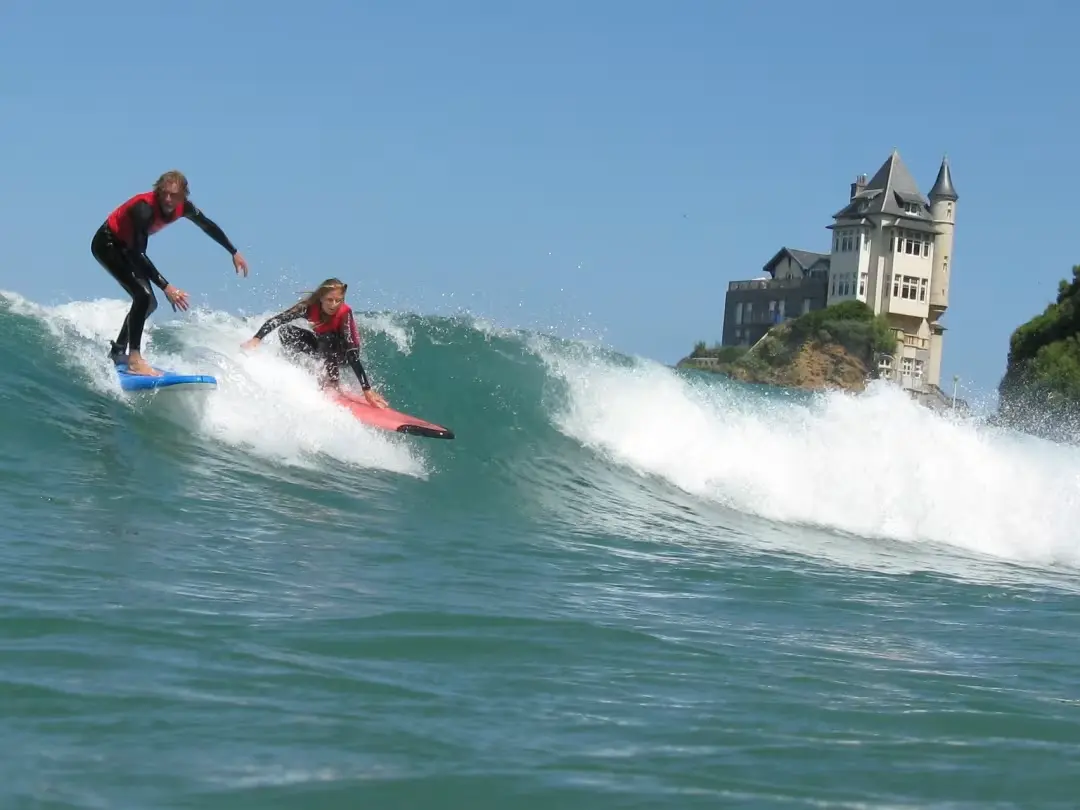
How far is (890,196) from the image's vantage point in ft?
319

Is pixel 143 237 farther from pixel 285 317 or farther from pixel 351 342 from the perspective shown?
pixel 351 342

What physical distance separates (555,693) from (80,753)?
165cm

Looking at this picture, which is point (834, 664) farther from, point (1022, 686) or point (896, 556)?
point (896, 556)

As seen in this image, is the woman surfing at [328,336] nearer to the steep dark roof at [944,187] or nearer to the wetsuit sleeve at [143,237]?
the wetsuit sleeve at [143,237]

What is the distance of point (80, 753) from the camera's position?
3.86 m

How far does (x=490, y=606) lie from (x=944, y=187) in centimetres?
10006

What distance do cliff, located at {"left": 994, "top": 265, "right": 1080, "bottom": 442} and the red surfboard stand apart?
42.6m

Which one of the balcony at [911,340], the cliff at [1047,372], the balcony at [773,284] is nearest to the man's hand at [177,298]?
the cliff at [1047,372]

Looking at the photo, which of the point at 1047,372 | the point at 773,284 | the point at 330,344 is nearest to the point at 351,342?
the point at 330,344

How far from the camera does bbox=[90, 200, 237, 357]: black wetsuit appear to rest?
10.4 m

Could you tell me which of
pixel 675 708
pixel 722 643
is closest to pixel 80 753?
pixel 675 708

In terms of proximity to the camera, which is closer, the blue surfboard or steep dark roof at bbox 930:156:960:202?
the blue surfboard

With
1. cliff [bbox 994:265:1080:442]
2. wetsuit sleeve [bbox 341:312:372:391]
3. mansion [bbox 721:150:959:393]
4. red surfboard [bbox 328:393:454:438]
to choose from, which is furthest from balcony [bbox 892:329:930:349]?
red surfboard [bbox 328:393:454:438]

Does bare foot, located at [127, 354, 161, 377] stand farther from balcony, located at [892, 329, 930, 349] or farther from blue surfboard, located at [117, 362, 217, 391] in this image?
balcony, located at [892, 329, 930, 349]
